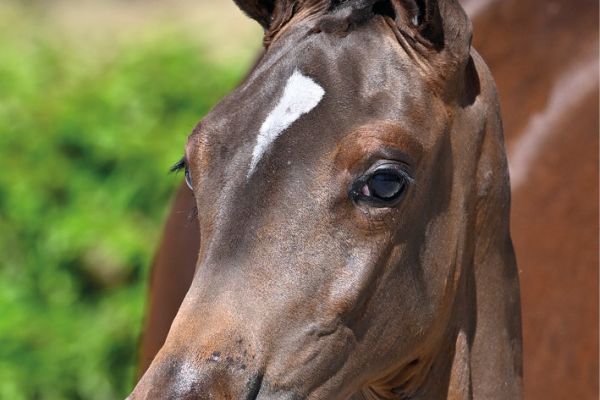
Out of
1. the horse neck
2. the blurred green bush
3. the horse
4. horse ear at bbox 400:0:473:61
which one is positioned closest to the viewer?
horse ear at bbox 400:0:473:61

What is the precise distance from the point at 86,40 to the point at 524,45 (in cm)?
426

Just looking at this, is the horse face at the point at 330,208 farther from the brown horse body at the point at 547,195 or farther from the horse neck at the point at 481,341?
the brown horse body at the point at 547,195

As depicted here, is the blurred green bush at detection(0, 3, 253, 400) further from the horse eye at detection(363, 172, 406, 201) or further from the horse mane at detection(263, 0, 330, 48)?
the horse eye at detection(363, 172, 406, 201)

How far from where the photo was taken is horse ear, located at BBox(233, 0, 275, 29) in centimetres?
241

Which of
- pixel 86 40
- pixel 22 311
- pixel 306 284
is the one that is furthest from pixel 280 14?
pixel 86 40

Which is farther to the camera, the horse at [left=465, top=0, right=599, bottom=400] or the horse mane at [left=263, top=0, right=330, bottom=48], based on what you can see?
the horse at [left=465, top=0, right=599, bottom=400]

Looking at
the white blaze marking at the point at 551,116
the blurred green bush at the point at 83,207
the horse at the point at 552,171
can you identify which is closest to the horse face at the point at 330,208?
the horse at the point at 552,171

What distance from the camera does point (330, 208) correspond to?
2014 millimetres

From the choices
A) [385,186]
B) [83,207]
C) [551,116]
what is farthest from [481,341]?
[83,207]

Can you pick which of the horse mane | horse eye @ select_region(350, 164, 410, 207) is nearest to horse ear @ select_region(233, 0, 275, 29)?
the horse mane

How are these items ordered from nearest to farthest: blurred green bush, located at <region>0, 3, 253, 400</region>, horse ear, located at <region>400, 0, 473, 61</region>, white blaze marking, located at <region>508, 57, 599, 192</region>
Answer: horse ear, located at <region>400, 0, 473, 61</region>
white blaze marking, located at <region>508, 57, 599, 192</region>
blurred green bush, located at <region>0, 3, 253, 400</region>

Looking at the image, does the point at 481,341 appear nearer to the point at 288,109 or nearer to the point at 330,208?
the point at 330,208

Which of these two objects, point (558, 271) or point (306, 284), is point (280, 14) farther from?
point (558, 271)

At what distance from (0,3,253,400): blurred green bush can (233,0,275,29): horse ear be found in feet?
8.25
